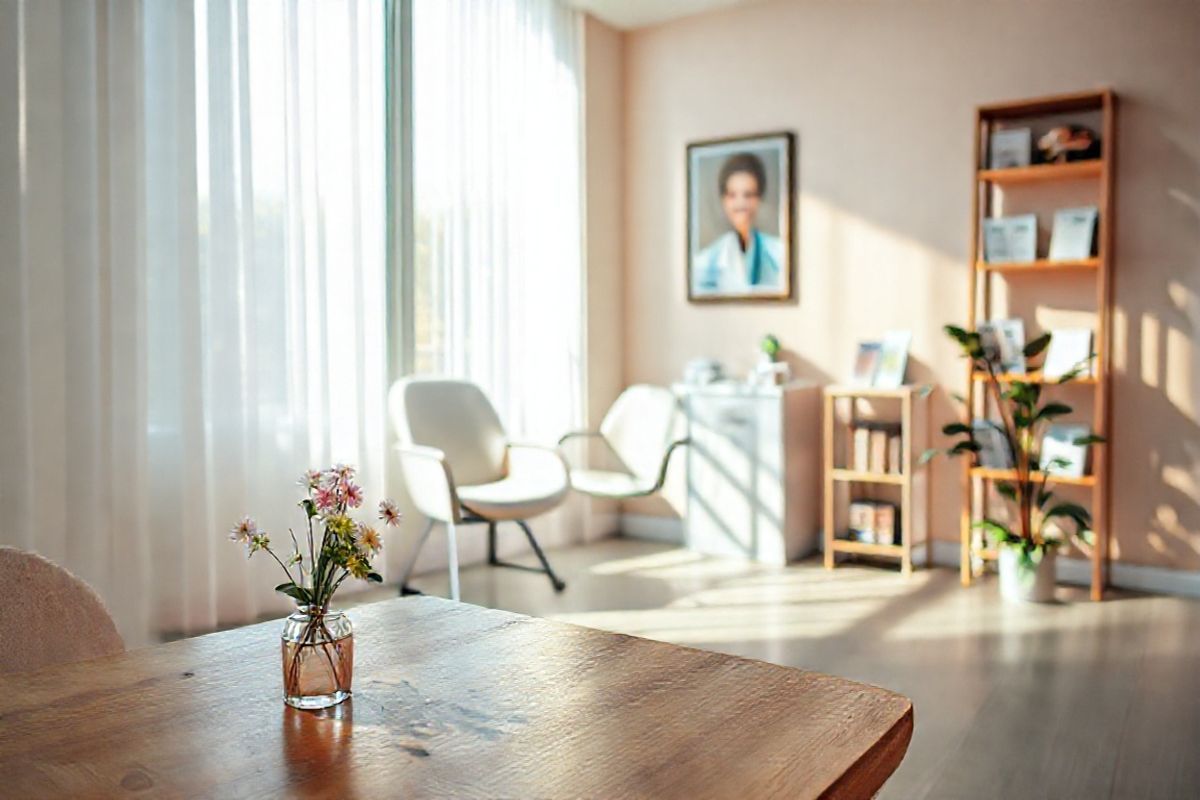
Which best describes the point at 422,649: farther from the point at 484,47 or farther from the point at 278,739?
the point at 484,47

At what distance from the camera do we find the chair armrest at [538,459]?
461 centimetres

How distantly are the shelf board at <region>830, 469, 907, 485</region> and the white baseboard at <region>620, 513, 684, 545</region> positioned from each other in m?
1.11

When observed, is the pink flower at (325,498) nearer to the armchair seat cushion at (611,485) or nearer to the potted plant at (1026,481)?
the armchair seat cushion at (611,485)

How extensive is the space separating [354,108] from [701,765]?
3877 millimetres

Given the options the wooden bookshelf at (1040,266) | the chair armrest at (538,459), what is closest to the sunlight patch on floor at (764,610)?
the chair armrest at (538,459)

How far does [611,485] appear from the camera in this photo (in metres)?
4.93

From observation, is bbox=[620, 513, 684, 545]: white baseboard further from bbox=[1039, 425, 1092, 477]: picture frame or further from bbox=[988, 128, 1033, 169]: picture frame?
bbox=[988, 128, 1033, 169]: picture frame

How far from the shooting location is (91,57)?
3.40 m

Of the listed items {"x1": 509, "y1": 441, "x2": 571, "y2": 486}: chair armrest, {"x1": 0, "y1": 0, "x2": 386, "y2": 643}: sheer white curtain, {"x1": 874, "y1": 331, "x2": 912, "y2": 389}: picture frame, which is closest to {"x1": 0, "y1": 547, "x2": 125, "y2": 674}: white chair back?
{"x1": 0, "y1": 0, "x2": 386, "y2": 643}: sheer white curtain

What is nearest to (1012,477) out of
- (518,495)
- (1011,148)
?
(1011,148)

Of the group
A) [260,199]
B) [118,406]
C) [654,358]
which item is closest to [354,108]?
[260,199]

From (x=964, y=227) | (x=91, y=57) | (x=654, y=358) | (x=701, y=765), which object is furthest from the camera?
(x=654, y=358)

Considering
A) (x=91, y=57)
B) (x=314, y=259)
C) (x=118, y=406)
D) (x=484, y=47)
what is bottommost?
(x=118, y=406)

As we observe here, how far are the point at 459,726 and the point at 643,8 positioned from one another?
5.15 m
